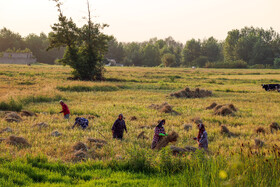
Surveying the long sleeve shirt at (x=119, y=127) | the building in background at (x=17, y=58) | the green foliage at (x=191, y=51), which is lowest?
the long sleeve shirt at (x=119, y=127)

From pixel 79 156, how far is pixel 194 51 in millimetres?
137201

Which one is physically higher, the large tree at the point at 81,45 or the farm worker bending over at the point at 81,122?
the large tree at the point at 81,45

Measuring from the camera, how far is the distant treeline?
126 meters

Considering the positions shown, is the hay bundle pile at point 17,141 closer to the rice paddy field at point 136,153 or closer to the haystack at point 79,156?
the rice paddy field at point 136,153

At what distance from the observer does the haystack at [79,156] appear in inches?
364

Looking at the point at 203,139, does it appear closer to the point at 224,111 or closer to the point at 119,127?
the point at 119,127

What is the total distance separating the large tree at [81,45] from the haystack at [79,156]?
114 ft

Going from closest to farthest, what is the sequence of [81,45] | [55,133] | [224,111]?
[55,133] < [224,111] < [81,45]

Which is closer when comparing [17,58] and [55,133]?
[55,133]

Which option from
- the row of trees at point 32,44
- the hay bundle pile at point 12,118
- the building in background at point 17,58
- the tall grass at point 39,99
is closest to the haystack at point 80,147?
the hay bundle pile at point 12,118

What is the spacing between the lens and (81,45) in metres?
45.2

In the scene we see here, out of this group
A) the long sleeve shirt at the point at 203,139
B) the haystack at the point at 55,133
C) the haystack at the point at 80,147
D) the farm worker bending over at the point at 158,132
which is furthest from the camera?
the haystack at the point at 55,133

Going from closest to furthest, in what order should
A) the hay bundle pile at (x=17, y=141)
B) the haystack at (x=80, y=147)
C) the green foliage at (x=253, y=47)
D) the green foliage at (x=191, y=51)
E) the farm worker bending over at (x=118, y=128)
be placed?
the haystack at (x=80, y=147)
the hay bundle pile at (x=17, y=141)
the farm worker bending over at (x=118, y=128)
the green foliage at (x=253, y=47)
the green foliage at (x=191, y=51)

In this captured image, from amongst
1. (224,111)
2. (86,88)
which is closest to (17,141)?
(224,111)
